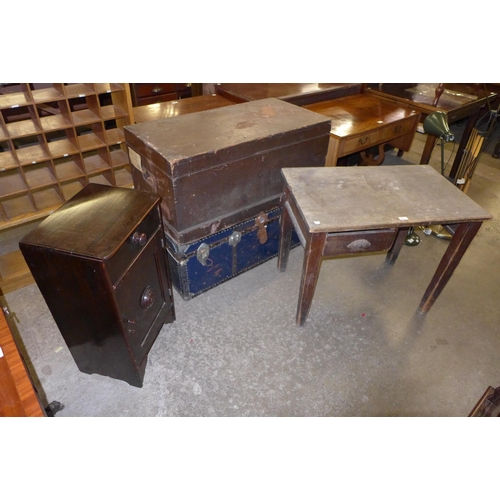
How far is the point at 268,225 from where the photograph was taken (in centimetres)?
230

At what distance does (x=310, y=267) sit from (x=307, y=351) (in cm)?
50

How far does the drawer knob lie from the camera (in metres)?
1.45

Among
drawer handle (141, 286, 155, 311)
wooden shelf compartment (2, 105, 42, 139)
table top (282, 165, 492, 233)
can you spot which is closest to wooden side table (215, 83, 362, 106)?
table top (282, 165, 492, 233)

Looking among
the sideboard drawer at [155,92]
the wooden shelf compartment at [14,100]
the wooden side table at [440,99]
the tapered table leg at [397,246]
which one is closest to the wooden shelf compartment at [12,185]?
the wooden shelf compartment at [14,100]

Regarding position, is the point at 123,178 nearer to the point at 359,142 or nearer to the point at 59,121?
the point at 59,121

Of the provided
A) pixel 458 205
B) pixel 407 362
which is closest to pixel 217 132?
pixel 458 205

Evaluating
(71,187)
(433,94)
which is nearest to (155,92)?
(71,187)

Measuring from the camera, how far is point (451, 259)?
1934 millimetres

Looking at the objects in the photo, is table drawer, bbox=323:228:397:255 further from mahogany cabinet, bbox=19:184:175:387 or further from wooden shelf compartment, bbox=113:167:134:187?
wooden shelf compartment, bbox=113:167:134:187

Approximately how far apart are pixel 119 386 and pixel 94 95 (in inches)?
64.5

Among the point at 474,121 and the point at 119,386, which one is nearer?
the point at 119,386

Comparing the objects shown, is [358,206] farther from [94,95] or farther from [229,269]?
[94,95]

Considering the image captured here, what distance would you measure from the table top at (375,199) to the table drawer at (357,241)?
0.28 ft

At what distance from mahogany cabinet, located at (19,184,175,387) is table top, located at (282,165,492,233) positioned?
75cm
